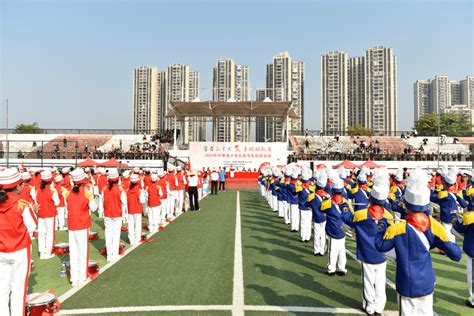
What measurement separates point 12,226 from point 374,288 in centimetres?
494

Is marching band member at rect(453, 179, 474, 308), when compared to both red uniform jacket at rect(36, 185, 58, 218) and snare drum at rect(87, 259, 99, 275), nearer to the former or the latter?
snare drum at rect(87, 259, 99, 275)

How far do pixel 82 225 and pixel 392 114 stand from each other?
10935 cm

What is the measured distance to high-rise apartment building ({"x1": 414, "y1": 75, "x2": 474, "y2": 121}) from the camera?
474 feet

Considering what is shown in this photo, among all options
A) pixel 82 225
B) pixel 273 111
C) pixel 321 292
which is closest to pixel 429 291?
pixel 321 292

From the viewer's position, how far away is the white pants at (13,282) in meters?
4.35

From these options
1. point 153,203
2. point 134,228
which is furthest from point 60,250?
point 153,203

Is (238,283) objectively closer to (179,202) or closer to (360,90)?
(179,202)

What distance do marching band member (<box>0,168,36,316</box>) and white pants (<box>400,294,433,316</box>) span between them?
179 inches

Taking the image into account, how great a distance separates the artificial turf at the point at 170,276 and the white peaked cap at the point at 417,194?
318cm

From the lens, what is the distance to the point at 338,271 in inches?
272

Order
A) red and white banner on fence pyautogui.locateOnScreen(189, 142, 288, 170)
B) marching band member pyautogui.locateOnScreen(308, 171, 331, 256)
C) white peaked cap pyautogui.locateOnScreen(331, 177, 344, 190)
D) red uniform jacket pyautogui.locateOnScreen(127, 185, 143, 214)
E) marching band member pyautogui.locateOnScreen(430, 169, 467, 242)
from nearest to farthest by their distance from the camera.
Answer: white peaked cap pyautogui.locateOnScreen(331, 177, 344, 190)
marching band member pyautogui.locateOnScreen(308, 171, 331, 256)
marching band member pyautogui.locateOnScreen(430, 169, 467, 242)
red uniform jacket pyautogui.locateOnScreen(127, 185, 143, 214)
red and white banner on fence pyautogui.locateOnScreen(189, 142, 288, 170)

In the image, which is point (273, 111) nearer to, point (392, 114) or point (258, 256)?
point (258, 256)

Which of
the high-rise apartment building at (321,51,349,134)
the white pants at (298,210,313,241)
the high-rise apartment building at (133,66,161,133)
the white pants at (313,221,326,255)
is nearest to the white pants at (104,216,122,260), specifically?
the white pants at (313,221,326,255)

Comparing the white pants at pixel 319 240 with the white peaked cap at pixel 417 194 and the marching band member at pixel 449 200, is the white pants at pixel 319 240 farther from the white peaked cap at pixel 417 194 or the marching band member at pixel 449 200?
the white peaked cap at pixel 417 194
